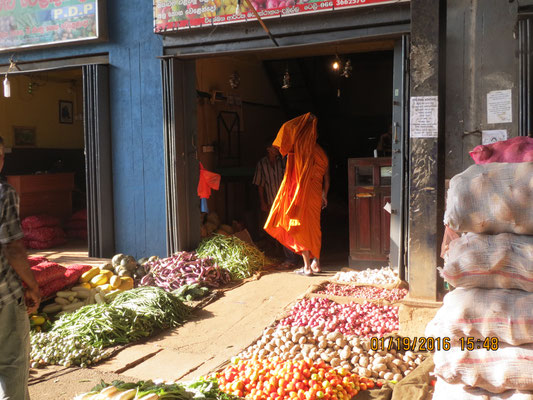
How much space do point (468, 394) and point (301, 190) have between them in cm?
459

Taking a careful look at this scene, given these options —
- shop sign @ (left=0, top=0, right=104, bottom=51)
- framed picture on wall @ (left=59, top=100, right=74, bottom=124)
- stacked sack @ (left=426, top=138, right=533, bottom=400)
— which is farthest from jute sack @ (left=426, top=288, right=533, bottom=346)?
framed picture on wall @ (left=59, top=100, right=74, bottom=124)

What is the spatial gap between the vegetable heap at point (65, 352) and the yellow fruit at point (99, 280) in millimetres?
1580

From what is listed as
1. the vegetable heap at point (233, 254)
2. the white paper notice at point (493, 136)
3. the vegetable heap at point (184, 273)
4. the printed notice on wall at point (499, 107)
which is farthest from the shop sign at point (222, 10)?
the vegetable heap at point (184, 273)

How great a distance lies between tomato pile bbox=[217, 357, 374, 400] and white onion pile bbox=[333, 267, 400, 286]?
245cm

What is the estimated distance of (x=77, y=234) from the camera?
10305 mm

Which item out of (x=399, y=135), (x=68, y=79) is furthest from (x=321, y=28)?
(x=68, y=79)

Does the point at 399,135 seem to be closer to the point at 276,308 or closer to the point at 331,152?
the point at 276,308

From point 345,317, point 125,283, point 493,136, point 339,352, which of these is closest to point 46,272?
point 125,283

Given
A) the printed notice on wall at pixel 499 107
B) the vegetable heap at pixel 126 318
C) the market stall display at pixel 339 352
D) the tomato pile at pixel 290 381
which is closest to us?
the tomato pile at pixel 290 381

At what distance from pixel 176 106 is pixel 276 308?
10.7 feet

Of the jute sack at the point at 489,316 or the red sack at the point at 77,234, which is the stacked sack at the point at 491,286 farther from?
the red sack at the point at 77,234

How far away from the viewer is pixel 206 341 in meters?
4.97

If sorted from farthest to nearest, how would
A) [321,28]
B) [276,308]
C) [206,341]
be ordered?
[321,28] < [276,308] < [206,341]

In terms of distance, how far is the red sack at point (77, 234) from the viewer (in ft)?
33.6
